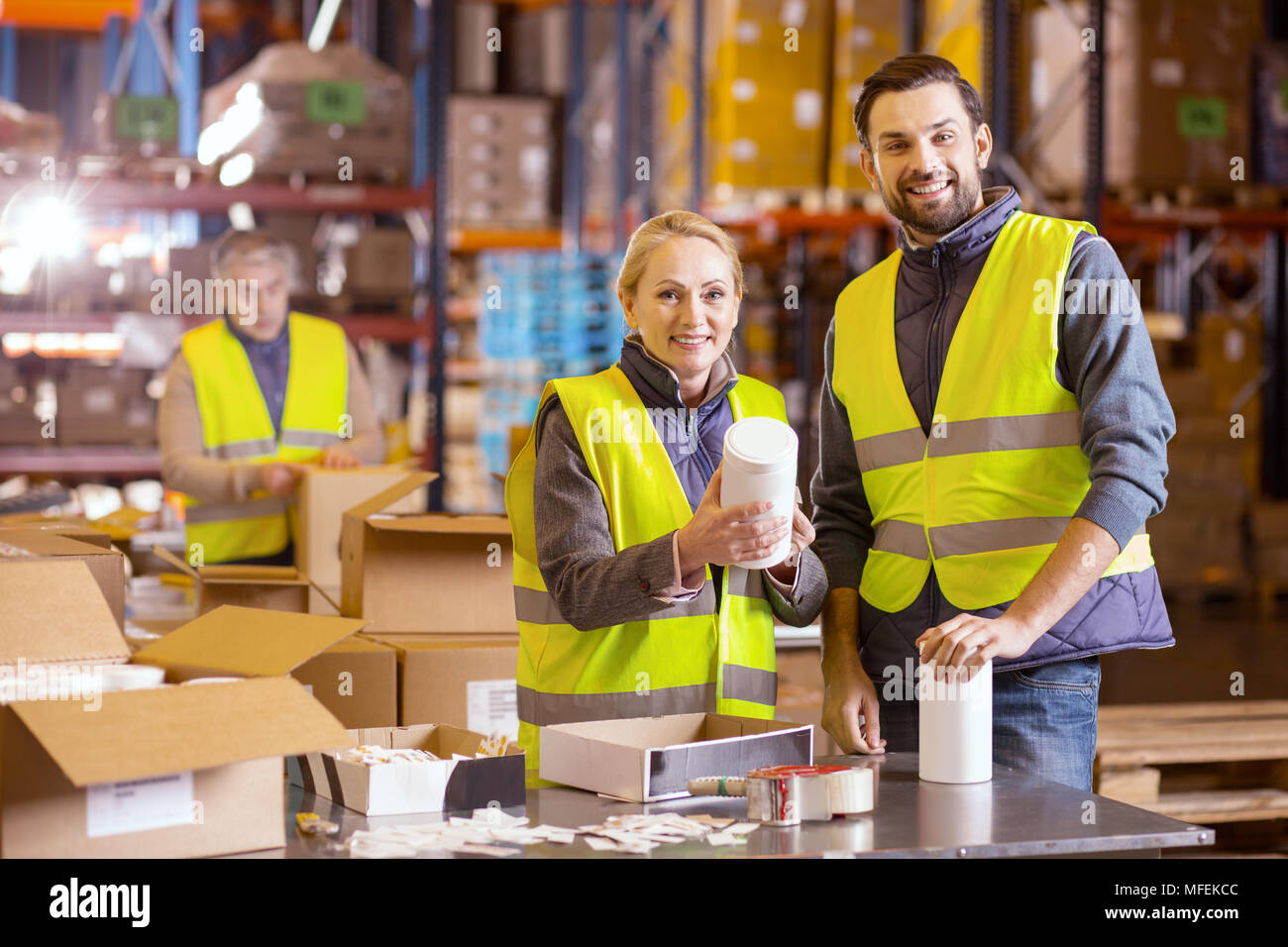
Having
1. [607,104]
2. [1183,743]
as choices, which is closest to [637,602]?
[1183,743]

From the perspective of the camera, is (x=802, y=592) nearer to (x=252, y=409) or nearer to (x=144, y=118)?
(x=252, y=409)

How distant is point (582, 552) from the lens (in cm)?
252

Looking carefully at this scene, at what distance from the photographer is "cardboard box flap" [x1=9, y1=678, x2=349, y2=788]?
175 cm

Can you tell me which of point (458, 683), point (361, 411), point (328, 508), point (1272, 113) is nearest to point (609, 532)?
point (458, 683)

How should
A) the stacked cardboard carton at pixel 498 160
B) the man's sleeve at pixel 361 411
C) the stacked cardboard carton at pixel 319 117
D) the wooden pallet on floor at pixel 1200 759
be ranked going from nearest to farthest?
the wooden pallet on floor at pixel 1200 759
the man's sleeve at pixel 361 411
the stacked cardboard carton at pixel 319 117
the stacked cardboard carton at pixel 498 160

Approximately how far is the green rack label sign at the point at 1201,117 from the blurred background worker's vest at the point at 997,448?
281 inches

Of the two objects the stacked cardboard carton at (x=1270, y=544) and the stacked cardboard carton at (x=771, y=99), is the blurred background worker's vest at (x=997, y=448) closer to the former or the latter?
the stacked cardboard carton at (x=771, y=99)

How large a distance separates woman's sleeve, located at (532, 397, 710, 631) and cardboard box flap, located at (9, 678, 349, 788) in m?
0.62

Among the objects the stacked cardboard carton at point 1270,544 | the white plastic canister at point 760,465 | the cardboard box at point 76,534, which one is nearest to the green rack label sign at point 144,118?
the cardboard box at point 76,534

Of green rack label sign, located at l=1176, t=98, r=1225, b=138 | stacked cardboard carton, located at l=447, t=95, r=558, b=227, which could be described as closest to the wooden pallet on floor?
green rack label sign, located at l=1176, t=98, r=1225, b=138

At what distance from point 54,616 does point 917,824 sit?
1.37 m

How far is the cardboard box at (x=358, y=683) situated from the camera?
3146 millimetres

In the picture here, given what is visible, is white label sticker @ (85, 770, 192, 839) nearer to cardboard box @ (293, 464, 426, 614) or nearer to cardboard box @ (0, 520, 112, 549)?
cardboard box @ (0, 520, 112, 549)
